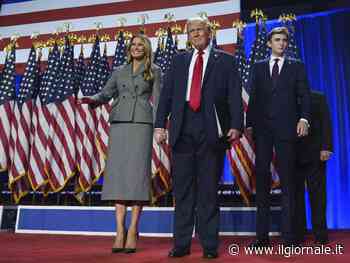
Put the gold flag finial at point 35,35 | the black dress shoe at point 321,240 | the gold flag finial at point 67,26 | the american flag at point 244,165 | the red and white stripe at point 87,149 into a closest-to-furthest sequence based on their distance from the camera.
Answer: the black dress shoe at point 321,240 < the american flag at point 244,165 < the red and white stripe at point 87,149 < the gold flag finial at point 35,35 < the gold flag finial at point 67,26

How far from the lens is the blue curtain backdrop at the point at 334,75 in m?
4.73

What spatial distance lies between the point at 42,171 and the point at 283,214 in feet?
10.4

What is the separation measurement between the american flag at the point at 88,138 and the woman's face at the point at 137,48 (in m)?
2.31

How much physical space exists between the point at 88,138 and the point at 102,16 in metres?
2.09

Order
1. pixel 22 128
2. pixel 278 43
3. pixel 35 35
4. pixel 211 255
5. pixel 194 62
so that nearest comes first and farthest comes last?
pixel 211 255
pixel 194 62
pixel 278 43
pixel 22 128
pixel 35 35

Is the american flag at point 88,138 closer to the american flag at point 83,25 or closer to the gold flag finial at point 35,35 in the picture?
the american flag at point 83,25

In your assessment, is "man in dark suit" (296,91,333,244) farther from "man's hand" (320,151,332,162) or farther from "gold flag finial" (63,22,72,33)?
"gold flag finial" (63,22,72,33)

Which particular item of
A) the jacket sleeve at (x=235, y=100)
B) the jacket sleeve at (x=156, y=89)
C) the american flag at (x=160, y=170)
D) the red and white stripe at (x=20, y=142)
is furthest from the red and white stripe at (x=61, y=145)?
the jacket sleeve at (x=235, y=100)

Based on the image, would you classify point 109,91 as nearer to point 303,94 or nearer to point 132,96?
point 132,96

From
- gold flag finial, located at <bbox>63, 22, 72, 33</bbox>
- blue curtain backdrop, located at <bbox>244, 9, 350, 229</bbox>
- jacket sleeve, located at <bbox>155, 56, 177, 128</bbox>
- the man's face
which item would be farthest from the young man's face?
gold flag finial, located at <bbox>63, 22, 72, 33</bbox>

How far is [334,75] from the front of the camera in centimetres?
499

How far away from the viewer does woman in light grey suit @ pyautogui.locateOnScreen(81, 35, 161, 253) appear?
8.19 feet

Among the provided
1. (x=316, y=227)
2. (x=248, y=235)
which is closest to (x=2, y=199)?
(x=248, y=235)

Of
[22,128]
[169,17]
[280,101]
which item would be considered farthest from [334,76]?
[22,128]
